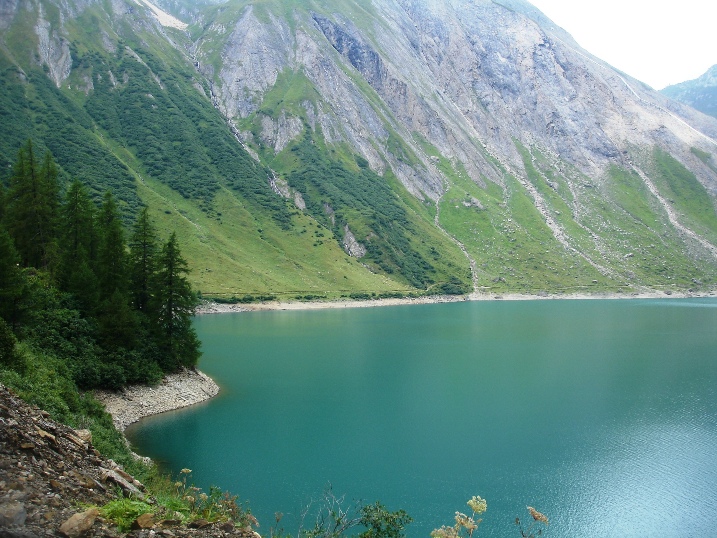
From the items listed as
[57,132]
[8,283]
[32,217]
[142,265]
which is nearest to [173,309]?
[142,265]

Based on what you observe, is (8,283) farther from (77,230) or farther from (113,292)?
(77,230)

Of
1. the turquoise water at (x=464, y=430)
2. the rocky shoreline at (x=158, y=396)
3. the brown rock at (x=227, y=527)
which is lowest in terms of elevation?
the rocky shoreline at (x=158, y=396)

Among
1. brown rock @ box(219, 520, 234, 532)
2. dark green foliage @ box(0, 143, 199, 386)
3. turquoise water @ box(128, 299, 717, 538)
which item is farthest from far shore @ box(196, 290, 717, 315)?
brown rock @ box(219, 520, 234, 532)

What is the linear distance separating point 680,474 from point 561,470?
27.9 ft

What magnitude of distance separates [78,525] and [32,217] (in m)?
54.5

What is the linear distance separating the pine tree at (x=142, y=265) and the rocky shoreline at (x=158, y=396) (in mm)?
8254

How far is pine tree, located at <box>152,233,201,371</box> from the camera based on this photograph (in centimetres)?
5422

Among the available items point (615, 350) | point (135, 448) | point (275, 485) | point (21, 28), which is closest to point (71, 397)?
point (135, 448)

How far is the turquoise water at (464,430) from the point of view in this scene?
33625 mm

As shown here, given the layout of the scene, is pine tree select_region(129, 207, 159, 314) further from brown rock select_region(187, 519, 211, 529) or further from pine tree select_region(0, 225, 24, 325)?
brown rock select_region(187, 519, 211, 529)

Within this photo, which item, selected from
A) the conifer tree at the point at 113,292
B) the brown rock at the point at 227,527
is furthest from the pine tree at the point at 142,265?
the brown rock at the point at 227,527

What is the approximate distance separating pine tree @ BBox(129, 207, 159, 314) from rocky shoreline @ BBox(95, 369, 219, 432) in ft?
27.1

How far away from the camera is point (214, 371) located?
6625 centimetres

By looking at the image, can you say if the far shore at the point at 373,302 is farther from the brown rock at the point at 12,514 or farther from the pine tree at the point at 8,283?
the brown rock at the point at 12,514
